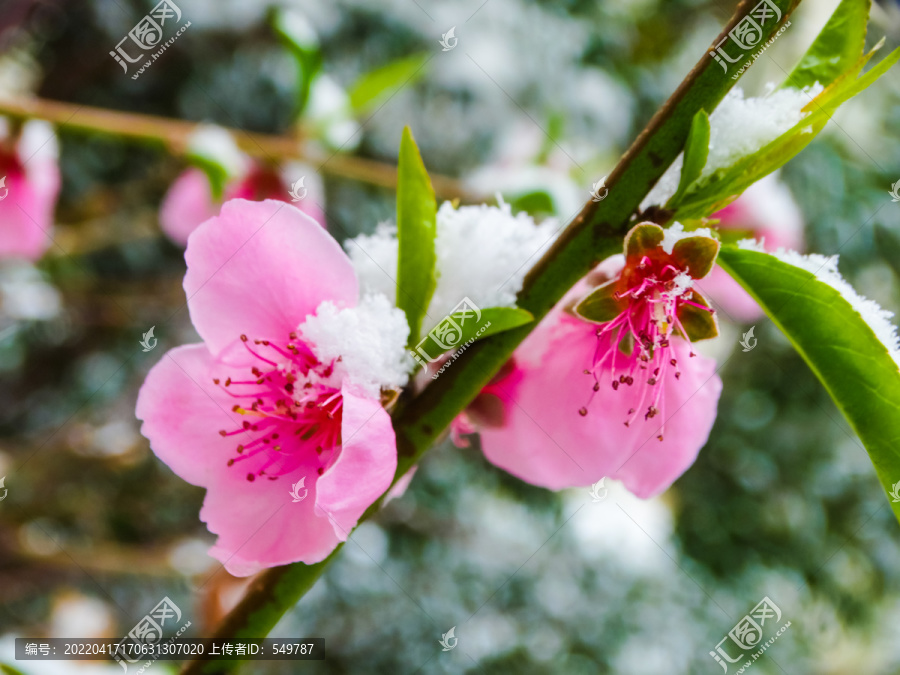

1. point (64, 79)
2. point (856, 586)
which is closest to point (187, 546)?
point (64, 79)

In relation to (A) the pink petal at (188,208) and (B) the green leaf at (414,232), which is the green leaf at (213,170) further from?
(B) the green leaf at (414,232)

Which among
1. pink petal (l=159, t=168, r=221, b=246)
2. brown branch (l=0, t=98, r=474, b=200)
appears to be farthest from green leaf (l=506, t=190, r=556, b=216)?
pink petal (l=159, t=168, r=221, b=246)

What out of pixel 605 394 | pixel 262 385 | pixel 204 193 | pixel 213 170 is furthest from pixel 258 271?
pixel 204 193

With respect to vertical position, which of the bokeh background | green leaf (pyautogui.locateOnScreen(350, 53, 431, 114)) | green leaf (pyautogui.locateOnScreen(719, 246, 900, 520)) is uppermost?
green leaf (pyautogui.locateOnScreen(719, 246, 900, 520))

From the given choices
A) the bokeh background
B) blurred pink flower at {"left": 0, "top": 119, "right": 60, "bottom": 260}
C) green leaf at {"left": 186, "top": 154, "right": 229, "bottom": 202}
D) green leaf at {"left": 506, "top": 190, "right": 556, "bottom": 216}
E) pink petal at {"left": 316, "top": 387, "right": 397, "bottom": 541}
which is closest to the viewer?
pink petal at {"left": 316, "top": 387, "right": 397, "bottom": 541}

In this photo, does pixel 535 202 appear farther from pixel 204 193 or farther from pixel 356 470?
pixel 204 193

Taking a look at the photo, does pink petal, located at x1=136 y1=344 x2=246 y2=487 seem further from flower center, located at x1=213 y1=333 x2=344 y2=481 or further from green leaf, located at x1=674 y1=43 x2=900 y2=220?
green leaf, located at x1=674 y1=43 x2=900 y2=220
